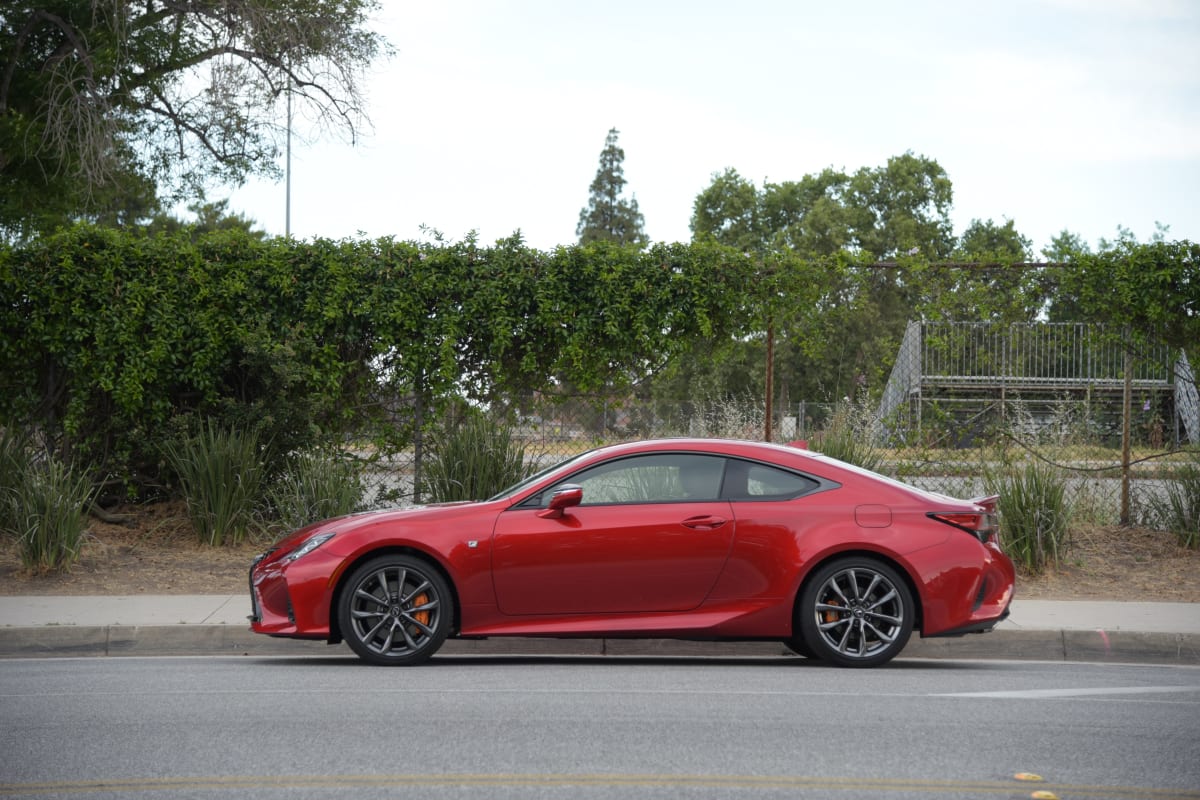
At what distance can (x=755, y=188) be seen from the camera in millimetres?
Answer: 61375

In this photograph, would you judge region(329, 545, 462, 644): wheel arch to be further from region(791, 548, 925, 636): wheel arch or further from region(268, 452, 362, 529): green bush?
region(268, 452, 362, 529): green bush

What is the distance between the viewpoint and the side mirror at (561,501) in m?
8.01

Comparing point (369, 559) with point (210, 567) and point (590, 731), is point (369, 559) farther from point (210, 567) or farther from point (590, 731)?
point (210, 567)

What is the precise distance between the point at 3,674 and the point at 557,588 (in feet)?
11.5

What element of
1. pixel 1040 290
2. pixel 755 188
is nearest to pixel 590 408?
pixel 1040 290

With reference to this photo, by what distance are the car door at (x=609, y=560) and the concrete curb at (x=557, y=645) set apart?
1152 mm

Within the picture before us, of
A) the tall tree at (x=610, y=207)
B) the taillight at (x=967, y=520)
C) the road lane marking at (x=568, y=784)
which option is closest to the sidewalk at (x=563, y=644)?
the taillight at (x=967, y=520)

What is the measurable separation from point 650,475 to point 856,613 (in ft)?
5.07

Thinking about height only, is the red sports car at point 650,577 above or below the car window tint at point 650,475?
below

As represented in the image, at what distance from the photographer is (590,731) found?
621cm

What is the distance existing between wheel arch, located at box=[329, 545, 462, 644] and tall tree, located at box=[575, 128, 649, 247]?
6624 cm

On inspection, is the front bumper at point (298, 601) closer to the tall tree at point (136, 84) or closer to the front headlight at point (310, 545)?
the front headlight at point (310, 545)

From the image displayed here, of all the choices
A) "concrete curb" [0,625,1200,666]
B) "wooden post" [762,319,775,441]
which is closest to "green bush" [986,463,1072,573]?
"wooden post" [762,319,775,441]

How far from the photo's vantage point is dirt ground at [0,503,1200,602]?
1127 centimetres
